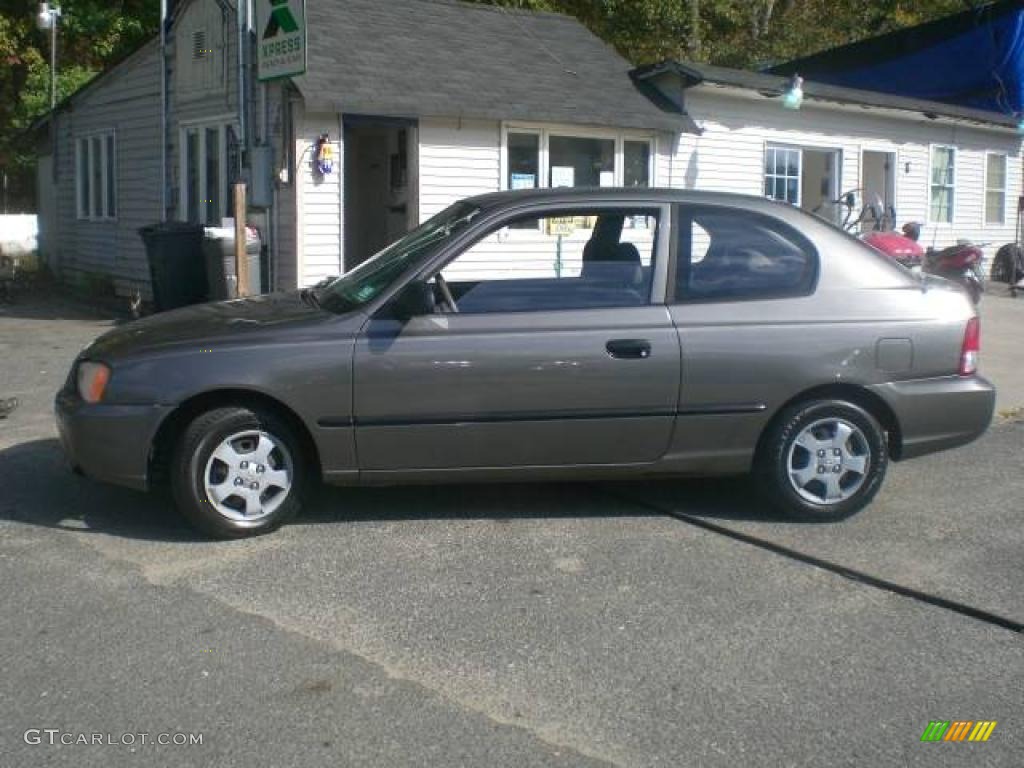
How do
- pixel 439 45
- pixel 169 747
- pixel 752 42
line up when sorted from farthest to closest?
pixel 752 42, pixel 439 45, pixel 169 747

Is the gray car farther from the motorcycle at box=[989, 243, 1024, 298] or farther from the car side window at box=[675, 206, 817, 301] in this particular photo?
the motorcycle at box=[989, 243, 1024, 298]

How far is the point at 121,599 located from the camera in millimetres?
4551

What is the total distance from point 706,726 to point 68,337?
1009 centimetres

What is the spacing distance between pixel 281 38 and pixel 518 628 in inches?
265

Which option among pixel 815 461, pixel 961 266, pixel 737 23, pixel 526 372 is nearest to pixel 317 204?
pixel 961 266

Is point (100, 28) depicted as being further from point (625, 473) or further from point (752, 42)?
point (625, 473)

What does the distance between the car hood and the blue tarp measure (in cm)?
1888

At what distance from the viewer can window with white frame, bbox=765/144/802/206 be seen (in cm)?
1586

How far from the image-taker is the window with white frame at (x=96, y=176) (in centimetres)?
1642

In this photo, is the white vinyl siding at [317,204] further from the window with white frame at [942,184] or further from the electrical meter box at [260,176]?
the window with white frame at [942,184]

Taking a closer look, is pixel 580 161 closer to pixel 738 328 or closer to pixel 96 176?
pixel 96 176

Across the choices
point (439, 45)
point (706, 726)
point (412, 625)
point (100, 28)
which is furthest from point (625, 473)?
point (100, 28)

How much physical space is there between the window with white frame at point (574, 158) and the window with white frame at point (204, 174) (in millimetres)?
3420

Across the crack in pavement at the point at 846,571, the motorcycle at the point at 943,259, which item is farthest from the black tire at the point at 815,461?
the motorcycle at the point at 943,259
